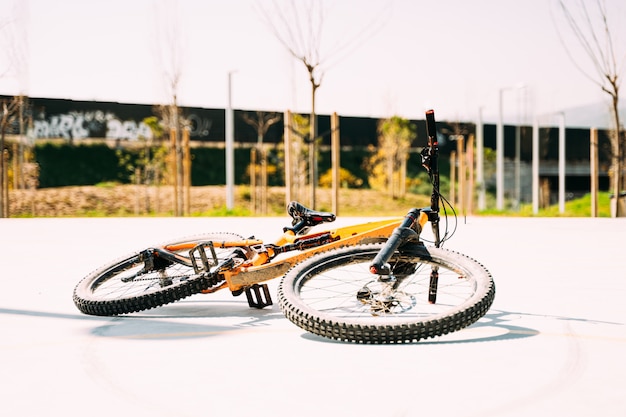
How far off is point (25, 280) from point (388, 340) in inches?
181

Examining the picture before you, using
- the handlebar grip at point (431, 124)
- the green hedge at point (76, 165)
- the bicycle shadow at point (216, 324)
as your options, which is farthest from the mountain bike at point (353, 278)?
the green hedge at point (76, 165)

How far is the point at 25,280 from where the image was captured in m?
7.56

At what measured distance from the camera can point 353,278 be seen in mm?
5066

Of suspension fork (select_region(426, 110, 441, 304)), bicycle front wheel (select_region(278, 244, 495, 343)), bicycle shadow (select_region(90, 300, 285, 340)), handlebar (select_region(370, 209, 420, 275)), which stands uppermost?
suspension fork (select_region(426, 110, 441, 304))

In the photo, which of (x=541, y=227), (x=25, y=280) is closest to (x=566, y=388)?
(x=25, y=280)

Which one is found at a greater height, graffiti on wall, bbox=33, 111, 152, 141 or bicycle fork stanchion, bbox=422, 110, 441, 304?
graffiti on wall, bbox=33, 111, 152, 141

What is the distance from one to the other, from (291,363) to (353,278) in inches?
48.1

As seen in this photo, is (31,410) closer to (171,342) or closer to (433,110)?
(171,342)

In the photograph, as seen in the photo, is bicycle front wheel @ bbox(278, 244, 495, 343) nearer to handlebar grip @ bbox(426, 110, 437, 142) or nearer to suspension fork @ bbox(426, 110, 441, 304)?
suspension fork @ bbox(426, 110, 441, 304)

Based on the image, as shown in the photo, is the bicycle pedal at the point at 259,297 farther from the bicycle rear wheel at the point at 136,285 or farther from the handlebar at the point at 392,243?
the handlebar at the point at 392,243

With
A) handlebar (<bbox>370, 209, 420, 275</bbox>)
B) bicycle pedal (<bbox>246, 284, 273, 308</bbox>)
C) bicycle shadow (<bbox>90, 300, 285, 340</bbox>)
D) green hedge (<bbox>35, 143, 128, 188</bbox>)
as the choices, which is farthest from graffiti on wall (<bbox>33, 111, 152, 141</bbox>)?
handlebar (<bbox>370, 209, 420, 275</bbox>)

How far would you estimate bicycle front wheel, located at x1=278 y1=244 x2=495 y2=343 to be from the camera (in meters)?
4.20

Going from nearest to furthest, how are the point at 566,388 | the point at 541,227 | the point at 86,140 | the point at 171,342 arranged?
1. the point at 566,388
2. the point at 171,342
3. the point at 541,227
4. the point at 86,140

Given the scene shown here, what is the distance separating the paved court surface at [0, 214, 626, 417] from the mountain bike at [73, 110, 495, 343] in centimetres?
15
